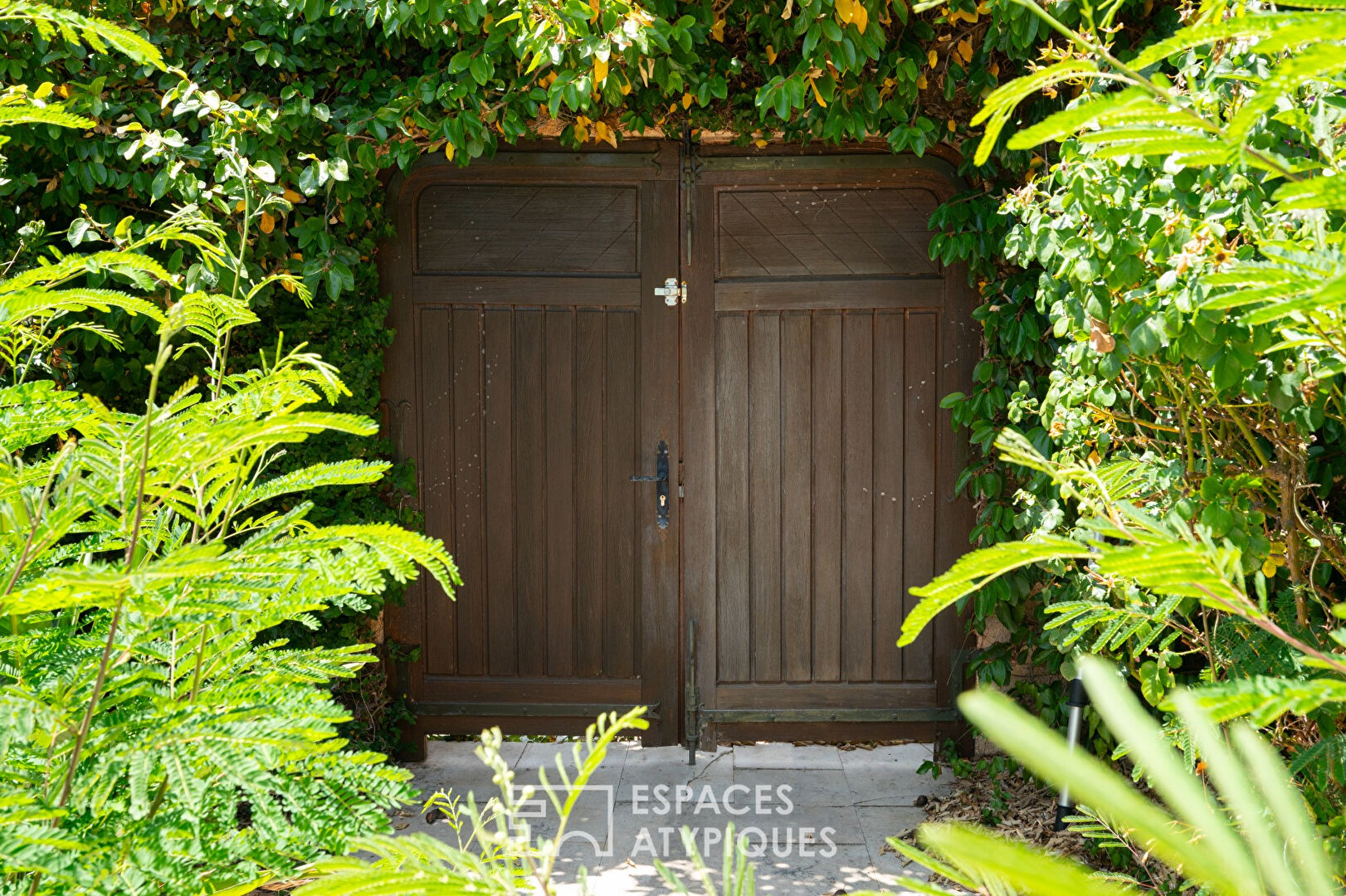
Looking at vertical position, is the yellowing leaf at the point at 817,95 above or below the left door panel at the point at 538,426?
above

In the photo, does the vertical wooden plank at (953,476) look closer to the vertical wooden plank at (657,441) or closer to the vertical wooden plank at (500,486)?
the vertical wooden plank at (657,441)

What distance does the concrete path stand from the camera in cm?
305

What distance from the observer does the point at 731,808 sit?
3.52 metres

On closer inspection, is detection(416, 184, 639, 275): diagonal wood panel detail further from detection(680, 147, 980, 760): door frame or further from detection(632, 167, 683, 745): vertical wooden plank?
detection(680, 147, 980, 760): door frame

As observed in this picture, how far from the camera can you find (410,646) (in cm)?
400

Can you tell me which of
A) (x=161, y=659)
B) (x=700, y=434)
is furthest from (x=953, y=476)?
(x=161, y=659)

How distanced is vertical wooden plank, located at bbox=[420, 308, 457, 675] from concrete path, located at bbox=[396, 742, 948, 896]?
1.42ft

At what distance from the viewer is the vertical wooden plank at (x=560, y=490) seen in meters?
3.94

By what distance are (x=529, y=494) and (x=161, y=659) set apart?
3108mm

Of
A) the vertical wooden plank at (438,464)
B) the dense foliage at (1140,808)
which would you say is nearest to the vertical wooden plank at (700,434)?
the vertical wooden plank at (438,464)

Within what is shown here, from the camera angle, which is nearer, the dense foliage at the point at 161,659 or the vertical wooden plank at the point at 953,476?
the dense foliage at the point at 161,659

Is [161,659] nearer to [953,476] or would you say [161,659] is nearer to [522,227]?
[522,227]

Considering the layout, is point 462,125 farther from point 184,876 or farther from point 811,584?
point 184,876

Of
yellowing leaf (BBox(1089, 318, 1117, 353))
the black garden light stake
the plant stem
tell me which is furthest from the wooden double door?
the plant stem
